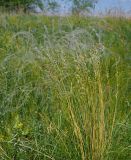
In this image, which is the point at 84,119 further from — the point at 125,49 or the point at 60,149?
the point at 125,49

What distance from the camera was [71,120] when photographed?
304 centimetres

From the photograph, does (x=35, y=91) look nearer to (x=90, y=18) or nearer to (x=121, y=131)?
(x=121, y=131)

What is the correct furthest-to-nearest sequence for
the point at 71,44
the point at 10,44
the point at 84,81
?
A: the point at 10,44 → the point at 71,44 → the point at 84,81

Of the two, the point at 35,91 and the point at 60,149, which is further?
the point at 35,91

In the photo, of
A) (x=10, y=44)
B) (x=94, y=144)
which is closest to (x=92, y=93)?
(x=94, y=144)

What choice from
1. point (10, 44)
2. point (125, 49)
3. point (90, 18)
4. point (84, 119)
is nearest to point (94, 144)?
point (84, 119)

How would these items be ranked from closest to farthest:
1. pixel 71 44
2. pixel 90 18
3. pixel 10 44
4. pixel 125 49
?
pixel 71 44 → pixel 10 44 → pixel 125 49 → pixel 90 18

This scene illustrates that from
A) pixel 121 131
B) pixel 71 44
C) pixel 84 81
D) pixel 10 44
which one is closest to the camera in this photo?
pixel 84 81

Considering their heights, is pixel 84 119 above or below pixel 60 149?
above

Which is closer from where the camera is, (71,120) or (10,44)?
(71,120)

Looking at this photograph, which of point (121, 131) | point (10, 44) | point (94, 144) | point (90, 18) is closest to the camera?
point (94, 144)

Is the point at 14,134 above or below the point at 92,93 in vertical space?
below

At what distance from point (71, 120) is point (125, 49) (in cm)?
374

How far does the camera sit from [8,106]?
12.7 feet
